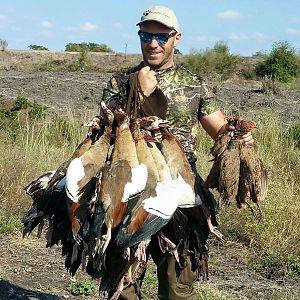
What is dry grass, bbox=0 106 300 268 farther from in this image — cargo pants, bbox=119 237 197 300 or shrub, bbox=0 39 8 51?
shrub, bbox=0 39 8 51

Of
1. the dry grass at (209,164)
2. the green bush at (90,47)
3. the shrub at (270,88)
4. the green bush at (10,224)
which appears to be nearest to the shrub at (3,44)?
the green bush at (90,47)

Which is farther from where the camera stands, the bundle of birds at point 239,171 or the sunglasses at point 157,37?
the sunglasses at point 157,37

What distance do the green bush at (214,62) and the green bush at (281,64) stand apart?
1.63 meters

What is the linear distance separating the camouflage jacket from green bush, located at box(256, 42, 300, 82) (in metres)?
33.0

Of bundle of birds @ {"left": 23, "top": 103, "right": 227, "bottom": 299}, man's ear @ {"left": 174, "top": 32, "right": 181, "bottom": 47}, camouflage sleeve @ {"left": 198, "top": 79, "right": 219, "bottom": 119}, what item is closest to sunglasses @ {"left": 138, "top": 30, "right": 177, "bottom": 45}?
man's ear @ {"left": 174, "top": 32, "right": 181, "bottom": 47}

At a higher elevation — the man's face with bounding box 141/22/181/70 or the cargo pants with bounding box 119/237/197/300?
the man's face with bounding box 141/22/181/70

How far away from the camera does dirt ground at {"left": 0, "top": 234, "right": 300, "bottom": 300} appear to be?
20.4ft

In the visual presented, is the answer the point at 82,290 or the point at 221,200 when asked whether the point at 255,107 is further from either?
the point at 221,200

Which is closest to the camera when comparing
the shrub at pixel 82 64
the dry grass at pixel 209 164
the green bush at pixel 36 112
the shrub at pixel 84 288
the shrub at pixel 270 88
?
the shrub at pixel 84 288

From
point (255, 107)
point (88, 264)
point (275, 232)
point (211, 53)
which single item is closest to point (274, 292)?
point (275, 232)

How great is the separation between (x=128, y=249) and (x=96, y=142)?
61cm

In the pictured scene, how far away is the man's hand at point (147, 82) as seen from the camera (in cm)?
386

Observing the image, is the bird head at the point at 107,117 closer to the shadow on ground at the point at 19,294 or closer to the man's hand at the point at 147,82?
the man's hand at the point at 147,82

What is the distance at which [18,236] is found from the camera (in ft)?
25.9
